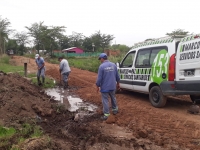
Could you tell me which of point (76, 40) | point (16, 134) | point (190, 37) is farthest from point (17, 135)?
point (76, 40)

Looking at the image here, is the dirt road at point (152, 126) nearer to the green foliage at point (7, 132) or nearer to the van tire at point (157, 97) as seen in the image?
the van tire at point (157, 97)

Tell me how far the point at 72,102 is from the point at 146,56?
3182 mm

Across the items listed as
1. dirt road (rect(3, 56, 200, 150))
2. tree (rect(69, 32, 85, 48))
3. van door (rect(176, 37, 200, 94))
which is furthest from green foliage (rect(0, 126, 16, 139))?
tree (rect(69, 32, 85, 48))

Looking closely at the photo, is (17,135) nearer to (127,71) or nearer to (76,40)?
(127,71)

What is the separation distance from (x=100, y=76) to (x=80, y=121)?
129cm

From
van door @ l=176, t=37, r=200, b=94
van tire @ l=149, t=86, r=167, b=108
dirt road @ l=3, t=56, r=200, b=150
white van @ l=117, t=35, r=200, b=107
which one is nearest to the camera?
dirt road @ l=3, t=56, r=200, b=150

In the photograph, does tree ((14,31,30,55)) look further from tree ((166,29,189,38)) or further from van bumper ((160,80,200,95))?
van bumper ((160,80,200,95))

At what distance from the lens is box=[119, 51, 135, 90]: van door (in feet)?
27.5

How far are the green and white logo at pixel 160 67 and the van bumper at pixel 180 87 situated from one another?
210 millimetres

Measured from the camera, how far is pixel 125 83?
28.7ft

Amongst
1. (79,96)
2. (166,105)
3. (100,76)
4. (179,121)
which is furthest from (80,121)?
(79,96)

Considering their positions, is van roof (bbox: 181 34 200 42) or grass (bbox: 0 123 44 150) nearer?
grass (bbox: 0 123 44 150)

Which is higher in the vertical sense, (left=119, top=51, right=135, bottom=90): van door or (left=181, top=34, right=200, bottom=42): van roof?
(left=181, top=34, right=200, bottom=42): van roof

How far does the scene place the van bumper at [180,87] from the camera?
19.5 feet
